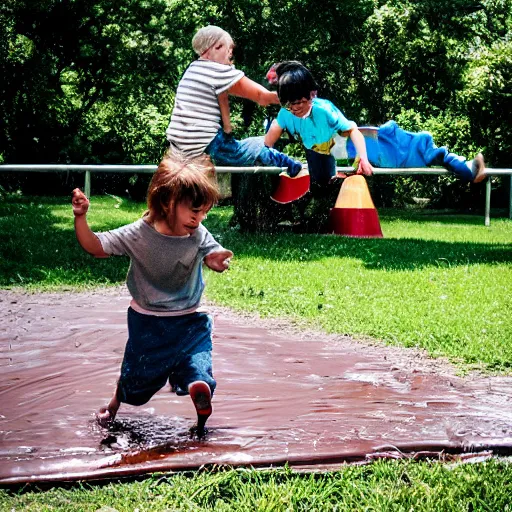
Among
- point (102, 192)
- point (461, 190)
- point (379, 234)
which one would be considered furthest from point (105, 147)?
point (379, 234)

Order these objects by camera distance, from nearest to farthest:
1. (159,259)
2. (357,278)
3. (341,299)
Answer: (159,259) < (341,299) < (357,278)

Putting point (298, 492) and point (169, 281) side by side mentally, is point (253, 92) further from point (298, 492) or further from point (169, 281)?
point (298, 492)

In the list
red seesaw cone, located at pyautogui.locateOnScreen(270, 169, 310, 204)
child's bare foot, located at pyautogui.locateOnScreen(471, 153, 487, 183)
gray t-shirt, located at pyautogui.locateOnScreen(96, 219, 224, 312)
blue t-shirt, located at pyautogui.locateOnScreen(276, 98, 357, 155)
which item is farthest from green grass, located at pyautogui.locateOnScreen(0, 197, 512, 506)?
blue t-shirt, located at pyautogui.locateOnScreen(276, 98, 357, 155)

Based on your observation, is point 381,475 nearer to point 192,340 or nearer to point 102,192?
point 192,340

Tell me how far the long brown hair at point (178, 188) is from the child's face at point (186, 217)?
0.05ft

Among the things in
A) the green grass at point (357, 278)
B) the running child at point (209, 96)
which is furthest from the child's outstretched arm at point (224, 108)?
the green grass at point (357, 278)

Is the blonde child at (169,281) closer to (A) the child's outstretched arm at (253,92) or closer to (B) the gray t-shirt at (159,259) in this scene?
(B) the gray t-shirt at (159,259)

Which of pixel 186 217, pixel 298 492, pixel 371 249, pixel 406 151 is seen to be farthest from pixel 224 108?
pixel 371 249

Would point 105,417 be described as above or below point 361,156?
below

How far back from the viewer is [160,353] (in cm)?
365

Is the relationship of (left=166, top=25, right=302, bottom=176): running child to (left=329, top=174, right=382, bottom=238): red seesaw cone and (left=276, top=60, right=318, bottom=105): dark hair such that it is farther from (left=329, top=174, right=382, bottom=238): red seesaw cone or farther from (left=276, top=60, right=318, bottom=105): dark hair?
(left=329, top=174, right=382, bottom=238): red seesaw cone

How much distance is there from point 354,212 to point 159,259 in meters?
9.10

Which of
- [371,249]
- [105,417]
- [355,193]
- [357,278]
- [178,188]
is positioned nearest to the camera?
[178,188]

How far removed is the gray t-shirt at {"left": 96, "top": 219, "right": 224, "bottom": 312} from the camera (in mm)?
3561
